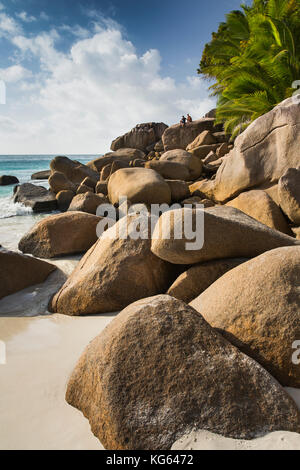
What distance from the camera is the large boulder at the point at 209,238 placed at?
2.46 meters

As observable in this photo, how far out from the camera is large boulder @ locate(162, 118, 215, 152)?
18.8 m

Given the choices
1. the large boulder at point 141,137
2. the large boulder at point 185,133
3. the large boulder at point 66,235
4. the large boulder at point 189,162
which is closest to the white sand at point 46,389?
the large boulder at point 66,235

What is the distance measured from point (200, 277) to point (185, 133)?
18.1m

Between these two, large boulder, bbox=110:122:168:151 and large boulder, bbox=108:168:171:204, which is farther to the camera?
large boulder, bbox=110:122:168:151

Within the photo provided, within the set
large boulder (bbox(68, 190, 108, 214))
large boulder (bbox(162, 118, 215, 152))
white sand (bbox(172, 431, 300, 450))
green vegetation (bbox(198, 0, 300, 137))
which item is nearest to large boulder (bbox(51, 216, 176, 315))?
white sand (bbox(172, 431, 300, 450))

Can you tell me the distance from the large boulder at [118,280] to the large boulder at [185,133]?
17226 mm

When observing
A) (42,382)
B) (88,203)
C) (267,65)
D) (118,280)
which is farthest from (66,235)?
(267,65)

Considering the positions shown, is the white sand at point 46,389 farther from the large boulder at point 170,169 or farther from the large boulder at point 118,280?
the large boulder at point 170,169

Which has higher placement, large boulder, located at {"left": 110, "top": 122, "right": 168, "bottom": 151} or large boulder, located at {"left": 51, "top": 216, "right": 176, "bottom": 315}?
large boulder, located at {"left": 110, "top": 122, "right": 168, "bottom": 151}

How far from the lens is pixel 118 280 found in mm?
2738

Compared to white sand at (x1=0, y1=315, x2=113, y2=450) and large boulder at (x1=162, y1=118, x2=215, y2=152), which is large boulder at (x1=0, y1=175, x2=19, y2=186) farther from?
white sand at (x1=0, y1=315, x2=113, y2=450)

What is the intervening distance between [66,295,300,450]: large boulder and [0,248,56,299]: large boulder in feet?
6.37

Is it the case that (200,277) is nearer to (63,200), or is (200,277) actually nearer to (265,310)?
(265,310)

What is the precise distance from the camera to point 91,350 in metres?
1.70
